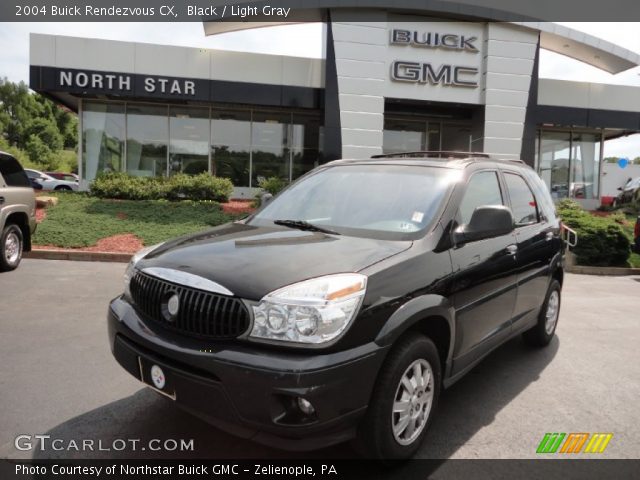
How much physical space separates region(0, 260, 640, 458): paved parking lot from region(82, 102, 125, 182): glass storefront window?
13958 mm

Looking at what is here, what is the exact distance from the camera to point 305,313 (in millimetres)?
2305

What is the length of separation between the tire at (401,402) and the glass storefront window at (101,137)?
18.3 m

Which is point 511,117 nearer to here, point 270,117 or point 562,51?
point 562,51

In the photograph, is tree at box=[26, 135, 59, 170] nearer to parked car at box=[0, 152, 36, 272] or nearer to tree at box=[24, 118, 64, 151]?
tree at box=[24, 118, 64, 151]

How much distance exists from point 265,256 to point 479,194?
6.15 feet

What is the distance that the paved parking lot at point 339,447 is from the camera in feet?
9.86

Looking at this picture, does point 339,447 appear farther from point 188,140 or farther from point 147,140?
point 147,140

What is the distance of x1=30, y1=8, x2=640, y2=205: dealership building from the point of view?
54.2 ft

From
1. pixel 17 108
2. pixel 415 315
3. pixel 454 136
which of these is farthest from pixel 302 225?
pixel 17 108

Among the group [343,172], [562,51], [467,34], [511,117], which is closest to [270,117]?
[467,34]

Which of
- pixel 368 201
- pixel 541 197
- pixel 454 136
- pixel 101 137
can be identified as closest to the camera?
pixel 368 201

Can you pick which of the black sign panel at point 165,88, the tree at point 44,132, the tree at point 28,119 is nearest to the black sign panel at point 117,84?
the black sign panel at point 165,88

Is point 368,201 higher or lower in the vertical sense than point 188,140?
lower

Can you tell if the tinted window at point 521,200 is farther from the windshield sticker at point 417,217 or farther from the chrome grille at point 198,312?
the chrome grille at point 198,312
